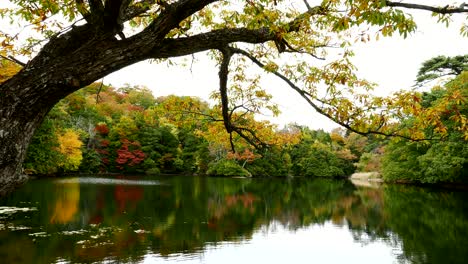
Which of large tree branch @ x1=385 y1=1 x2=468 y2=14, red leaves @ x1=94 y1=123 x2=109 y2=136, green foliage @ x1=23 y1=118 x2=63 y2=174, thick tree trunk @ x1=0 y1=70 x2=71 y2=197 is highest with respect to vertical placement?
red leaves @ x1=94 y1=123 x2=109 y2=136

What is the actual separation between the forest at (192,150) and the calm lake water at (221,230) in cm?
527

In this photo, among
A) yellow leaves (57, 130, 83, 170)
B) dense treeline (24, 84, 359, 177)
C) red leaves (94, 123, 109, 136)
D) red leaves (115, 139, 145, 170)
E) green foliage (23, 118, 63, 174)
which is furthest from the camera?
red leaves (94, 123, 109, 136)

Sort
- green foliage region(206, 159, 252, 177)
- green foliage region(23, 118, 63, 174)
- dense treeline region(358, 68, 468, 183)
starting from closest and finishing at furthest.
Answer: dense treeline region(358, 68, 468, 183) < green foliage region(23, 118, 63, 174) < green foliage region(206, 159, 252, 177)

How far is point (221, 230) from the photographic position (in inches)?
519

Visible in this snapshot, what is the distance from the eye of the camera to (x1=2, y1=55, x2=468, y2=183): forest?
80.6ft

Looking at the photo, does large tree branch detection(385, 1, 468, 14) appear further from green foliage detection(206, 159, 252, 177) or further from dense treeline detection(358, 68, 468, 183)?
green foliage detection(206, 159, 252, 177)

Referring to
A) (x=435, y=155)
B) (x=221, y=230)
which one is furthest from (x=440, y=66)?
(x=221, y=230)

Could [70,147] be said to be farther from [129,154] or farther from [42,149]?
[129,154]

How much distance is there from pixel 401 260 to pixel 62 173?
33193 millimetres

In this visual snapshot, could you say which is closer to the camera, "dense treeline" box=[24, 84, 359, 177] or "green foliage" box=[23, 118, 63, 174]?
"green foliage" box=[23, 118, 63, 174]

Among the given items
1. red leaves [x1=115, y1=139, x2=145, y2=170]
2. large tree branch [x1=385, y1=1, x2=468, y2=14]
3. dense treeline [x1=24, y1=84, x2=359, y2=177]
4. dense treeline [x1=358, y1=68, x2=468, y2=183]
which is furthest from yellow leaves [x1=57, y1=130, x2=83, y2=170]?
large tree branch [x1=385, y1=1, x2=468, y2=14]

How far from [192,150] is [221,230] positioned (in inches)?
1327

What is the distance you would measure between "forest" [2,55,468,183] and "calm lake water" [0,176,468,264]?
5.27m

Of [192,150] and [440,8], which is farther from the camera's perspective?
[192,150]
